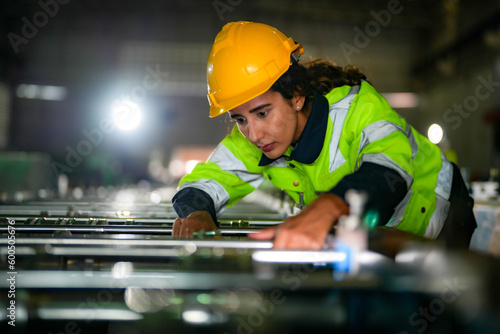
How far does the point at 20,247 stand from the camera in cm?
88

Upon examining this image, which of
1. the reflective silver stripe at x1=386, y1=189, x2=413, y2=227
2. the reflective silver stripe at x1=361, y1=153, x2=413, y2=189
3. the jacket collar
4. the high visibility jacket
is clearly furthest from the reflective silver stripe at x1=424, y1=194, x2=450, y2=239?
the jacket collar

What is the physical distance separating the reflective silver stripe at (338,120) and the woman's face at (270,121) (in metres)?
0.18

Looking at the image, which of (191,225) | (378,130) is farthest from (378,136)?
(191,225)

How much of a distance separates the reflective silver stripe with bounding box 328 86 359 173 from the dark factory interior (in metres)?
0.14

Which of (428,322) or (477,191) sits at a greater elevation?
(477,191)

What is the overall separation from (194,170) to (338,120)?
75 centimetres

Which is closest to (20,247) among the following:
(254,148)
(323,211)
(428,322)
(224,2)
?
(323,211)

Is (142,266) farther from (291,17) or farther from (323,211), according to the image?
(291,17)

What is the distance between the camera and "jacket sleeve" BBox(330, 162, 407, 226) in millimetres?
1143

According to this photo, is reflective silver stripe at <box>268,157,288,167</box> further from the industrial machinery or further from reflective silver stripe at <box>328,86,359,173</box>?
the industrial machinery

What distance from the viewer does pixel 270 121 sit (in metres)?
1.54

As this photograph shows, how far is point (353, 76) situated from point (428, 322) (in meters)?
1.19

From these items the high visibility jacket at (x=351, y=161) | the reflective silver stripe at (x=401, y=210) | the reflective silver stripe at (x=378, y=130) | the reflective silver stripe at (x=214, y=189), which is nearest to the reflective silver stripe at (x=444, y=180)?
the high visibility jacket at (x=351, y=161)

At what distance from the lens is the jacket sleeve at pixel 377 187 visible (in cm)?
114
